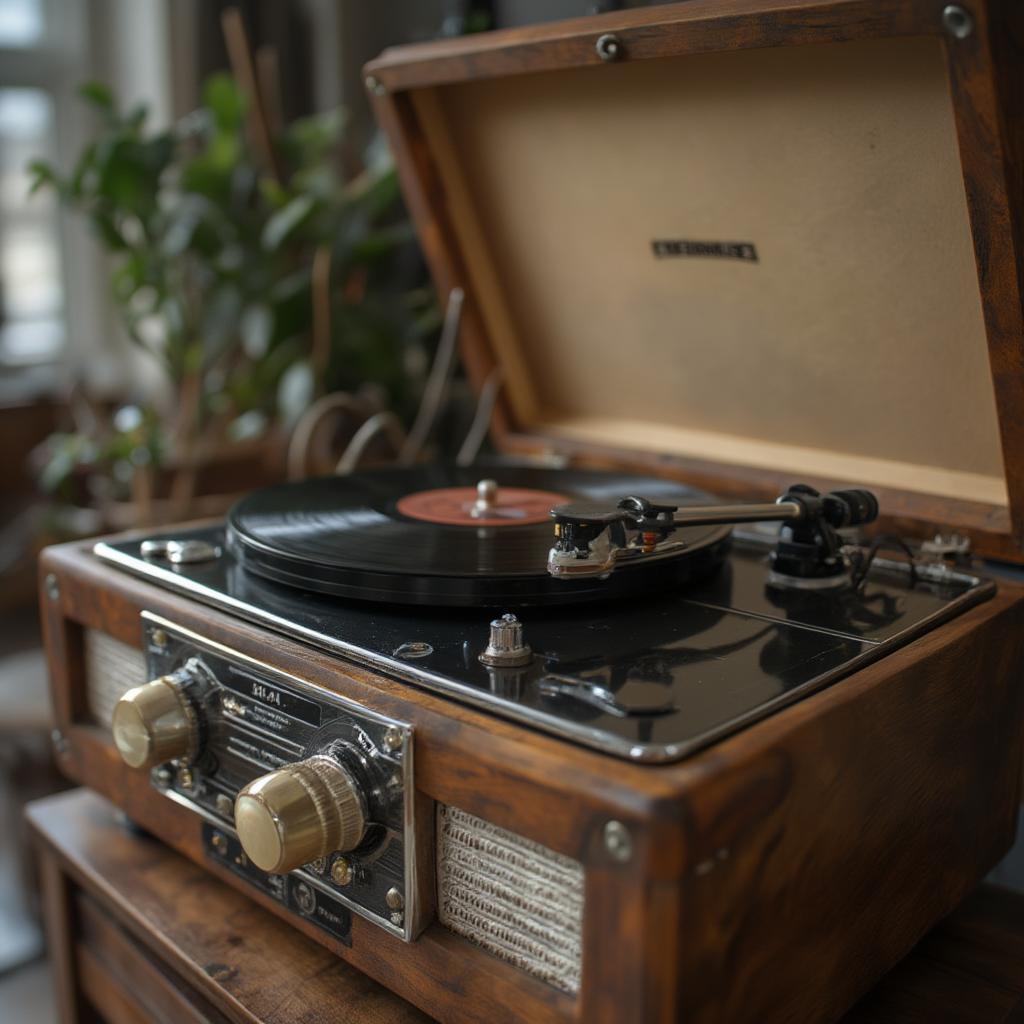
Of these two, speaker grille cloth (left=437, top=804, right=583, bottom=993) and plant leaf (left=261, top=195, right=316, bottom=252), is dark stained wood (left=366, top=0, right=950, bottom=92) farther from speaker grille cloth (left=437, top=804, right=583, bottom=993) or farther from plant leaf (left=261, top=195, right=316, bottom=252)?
plant leaf (left=261, top=195, right=316, bottom=252)

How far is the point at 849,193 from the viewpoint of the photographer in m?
1.05

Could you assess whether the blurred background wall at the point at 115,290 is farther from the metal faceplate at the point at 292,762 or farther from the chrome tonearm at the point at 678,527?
the metal faceplate at the point at 292,762

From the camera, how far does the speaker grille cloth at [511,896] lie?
0.68 metres

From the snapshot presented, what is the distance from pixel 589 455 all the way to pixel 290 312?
1006 mm

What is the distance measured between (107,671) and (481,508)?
0.39 m

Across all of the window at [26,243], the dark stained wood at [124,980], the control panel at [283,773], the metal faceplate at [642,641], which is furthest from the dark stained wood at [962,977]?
the window at [26,243]

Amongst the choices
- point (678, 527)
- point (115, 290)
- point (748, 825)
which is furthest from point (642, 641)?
point (115, 290)

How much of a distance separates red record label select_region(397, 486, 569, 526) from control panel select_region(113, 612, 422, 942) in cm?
27

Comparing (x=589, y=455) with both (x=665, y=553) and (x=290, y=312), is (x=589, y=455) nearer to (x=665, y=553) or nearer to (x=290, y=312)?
(x=665, y=553)

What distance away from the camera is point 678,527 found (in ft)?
2.72

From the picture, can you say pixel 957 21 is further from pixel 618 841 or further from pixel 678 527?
pixel 618 841

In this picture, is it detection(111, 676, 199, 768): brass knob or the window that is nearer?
detection(111, 676, 199, 768): brass knob

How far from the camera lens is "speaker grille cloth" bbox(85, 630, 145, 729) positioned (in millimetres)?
1046

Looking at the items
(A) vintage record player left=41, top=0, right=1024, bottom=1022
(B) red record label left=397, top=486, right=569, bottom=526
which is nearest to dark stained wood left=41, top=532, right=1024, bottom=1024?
(A) vintage record player left=41, top=0, right=1024, bottom=1022
